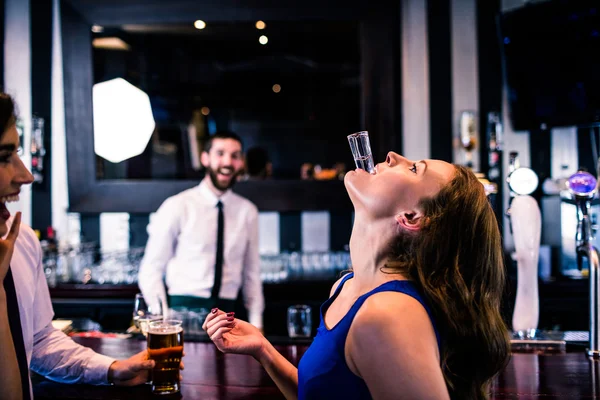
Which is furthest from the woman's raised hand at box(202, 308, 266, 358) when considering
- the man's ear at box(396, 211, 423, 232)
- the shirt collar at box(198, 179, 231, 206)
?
the shirt collar at box(198, 179, 231, 206)

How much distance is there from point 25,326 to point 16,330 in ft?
0.49

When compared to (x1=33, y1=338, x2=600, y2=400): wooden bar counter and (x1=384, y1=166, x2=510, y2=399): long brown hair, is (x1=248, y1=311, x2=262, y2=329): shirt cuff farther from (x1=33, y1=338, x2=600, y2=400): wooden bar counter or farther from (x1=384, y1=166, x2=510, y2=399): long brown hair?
(x1=384, y1=166, x2=510, y2=399): long brown hair

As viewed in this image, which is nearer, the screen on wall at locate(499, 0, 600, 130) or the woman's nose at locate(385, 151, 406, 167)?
the woman's nose at locate(385, 151, 406, 167)

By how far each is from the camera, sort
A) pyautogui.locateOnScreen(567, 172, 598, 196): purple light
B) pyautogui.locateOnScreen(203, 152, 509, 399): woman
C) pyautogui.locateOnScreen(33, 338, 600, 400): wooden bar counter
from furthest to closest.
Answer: pyautogui.locateOnScreen(567, 172, 598, 196): purple light → pyautogui.locateOnScreen(33, 338, 600, 400): wooden bar counter → pyautogui.locateOnScreen(203, 152, 509, 399): woman

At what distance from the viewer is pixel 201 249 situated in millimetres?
3658

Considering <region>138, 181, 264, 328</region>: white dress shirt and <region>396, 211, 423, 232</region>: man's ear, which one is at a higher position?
<region>396, 211, 423, 232</region>: man's ear

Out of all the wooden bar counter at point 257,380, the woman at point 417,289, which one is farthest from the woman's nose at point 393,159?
the wooden bar counter at point 257,380

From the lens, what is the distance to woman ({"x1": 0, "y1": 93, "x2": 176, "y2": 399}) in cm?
134

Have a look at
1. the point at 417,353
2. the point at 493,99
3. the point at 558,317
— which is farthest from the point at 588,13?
the point at 417,353

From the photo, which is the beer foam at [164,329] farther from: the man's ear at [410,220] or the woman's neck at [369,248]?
the man's ear at [410,220]

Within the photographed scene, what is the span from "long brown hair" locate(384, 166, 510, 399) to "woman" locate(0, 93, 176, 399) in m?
0.84

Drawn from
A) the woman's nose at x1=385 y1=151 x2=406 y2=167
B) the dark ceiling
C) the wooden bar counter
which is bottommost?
the wooden bar counter

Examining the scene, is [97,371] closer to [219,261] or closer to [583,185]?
[583,185]

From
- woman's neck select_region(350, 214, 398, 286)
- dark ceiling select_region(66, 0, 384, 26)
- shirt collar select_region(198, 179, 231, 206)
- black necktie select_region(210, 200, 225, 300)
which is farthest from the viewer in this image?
dark ceiling select_region(66, 0, 384, 26)
